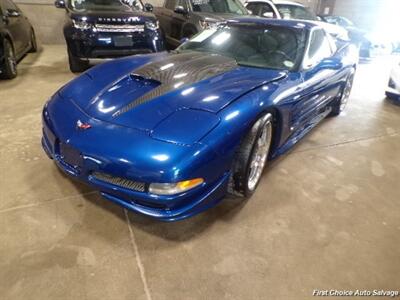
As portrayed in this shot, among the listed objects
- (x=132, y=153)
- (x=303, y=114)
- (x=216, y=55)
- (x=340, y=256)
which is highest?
(x=216, y=55)

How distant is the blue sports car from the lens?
1543mm

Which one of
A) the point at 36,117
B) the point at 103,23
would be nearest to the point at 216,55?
the point at 36,117

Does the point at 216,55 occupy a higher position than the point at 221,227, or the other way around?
the point at 216,55

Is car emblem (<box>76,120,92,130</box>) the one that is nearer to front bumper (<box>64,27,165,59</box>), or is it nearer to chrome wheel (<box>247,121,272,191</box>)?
chrome wheel (<box>247,121,272,191</box>)

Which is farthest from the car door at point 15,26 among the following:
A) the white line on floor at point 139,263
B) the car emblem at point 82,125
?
the white line on floor at point 139,263

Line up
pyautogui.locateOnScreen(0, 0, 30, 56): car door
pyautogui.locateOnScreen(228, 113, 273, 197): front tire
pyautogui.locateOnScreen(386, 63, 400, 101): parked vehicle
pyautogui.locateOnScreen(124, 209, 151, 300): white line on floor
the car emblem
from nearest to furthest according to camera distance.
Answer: pyautogui.locateOnScreen(124, 209, 151, 300): white line on floor, the car emblem, pyautogui.locateOnScreen(228, 113, 273, 197): front tire, pyautogui.locateOnScreen(386, 63, 400, 101): parked vehicle, pyautogui.locateOnScreen(0, 0, 30, 56): car door

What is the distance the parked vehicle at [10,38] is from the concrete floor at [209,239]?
225 centimetres

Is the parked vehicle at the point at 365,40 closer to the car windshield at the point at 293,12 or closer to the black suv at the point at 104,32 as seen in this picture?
the car windshield at the point at 293,12

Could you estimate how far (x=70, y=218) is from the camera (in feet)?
6.14

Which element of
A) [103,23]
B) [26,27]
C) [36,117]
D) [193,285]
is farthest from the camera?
[26,27]

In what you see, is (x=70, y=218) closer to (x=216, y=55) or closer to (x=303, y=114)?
(x=216, y=55)

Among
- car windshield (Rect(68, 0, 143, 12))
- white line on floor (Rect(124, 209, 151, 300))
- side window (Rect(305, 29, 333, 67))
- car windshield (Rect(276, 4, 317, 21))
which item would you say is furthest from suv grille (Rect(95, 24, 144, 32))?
car windshield (Rect(276, 4, 317, 21))

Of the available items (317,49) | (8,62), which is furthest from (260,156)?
(8,62)

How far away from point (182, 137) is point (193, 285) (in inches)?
28.9
